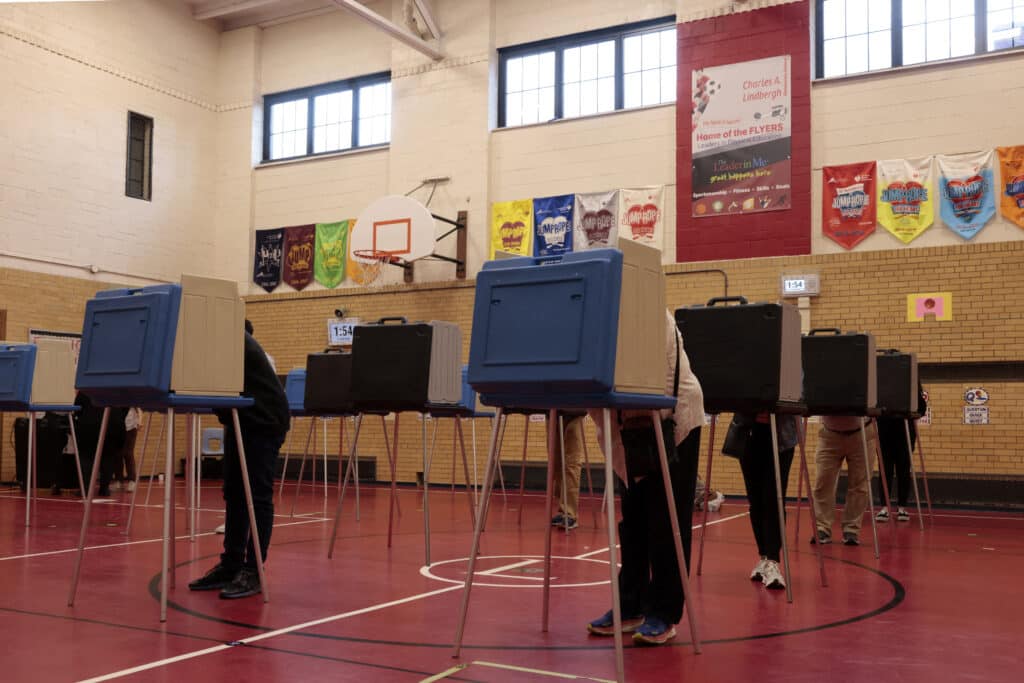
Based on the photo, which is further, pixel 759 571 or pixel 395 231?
pixel 395 231

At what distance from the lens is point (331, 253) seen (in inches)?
551

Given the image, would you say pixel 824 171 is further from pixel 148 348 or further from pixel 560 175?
pixel 148 348

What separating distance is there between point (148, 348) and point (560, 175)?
29.8ft

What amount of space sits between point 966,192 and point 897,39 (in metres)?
1.99

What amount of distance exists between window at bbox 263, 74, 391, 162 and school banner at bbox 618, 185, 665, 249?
155 inches

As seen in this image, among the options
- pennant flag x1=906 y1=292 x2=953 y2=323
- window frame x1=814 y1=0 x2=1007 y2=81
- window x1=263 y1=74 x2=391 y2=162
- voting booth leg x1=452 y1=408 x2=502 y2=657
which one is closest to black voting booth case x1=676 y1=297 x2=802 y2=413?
voting booth leg x1=452 y1=408 x2=502 y2=657

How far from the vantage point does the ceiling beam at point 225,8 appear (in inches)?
562

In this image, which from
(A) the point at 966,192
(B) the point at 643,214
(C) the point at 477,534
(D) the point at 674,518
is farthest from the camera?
(B) the point at 643,214

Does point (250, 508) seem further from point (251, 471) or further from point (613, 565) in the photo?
point (613, 565)

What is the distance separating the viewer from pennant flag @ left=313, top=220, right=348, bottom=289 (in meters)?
13.9

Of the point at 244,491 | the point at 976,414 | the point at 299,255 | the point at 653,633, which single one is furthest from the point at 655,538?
the point at 299,255

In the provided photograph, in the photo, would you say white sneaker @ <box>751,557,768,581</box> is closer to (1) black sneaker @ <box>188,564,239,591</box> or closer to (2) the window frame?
(1) black sneaker @ <box>188,564,239,591</box>

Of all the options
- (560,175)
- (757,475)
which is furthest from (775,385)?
(560,175)

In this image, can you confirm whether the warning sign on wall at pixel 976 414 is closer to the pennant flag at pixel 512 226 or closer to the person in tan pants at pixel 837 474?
the person in tan pants at pixel 837 474
